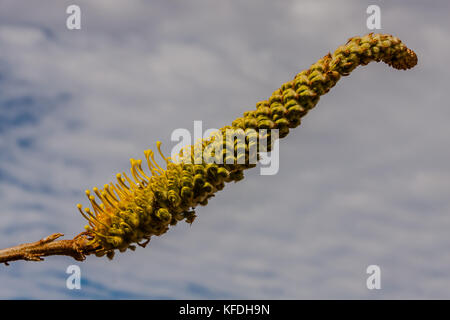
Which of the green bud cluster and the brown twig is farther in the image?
the brown twig

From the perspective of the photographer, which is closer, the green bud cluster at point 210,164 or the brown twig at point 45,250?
the green bud cluster at point 210,164

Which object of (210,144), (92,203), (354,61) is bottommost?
(92,203)

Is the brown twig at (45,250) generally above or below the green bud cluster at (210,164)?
below

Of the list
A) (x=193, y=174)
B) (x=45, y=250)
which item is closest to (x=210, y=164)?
(x=193, y=174)

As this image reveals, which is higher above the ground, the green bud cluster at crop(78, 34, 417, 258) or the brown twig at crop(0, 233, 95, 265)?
the green bud cluster at crop(78, 34, 417, 258)

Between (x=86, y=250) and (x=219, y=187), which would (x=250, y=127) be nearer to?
(x=219, y=187)

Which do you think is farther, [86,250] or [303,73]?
[86,250]

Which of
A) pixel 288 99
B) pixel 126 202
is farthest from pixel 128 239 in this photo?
pixel 288 99

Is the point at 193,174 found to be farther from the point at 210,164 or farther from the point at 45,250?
the point at 45,250
